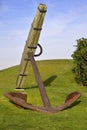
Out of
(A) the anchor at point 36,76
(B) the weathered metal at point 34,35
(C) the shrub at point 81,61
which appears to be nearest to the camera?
(A) the anchor at point 36,76

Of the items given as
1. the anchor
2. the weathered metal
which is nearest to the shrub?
the anchor

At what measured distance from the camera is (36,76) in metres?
17.4

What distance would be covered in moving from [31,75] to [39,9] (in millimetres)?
18090

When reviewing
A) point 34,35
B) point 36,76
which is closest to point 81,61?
point 34,35

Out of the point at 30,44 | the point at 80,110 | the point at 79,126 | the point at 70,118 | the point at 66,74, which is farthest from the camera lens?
the point at 66,74

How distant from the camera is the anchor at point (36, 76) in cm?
1580

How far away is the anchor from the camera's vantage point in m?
15.8

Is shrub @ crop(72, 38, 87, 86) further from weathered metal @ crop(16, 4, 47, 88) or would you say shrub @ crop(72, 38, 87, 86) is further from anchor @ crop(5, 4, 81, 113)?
weathered metal @ crop(16, 4, 47, 88)

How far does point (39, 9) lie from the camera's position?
17.8 m

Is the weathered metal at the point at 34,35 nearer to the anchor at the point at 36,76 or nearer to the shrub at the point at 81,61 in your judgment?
the anchor at the point at 36,76

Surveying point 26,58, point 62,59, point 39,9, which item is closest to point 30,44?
point 26,58

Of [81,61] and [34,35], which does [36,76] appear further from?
[81,61]

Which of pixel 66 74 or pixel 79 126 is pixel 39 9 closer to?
pixel 79 126

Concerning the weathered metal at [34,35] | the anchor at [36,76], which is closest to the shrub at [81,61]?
the anchor at [36,76]
